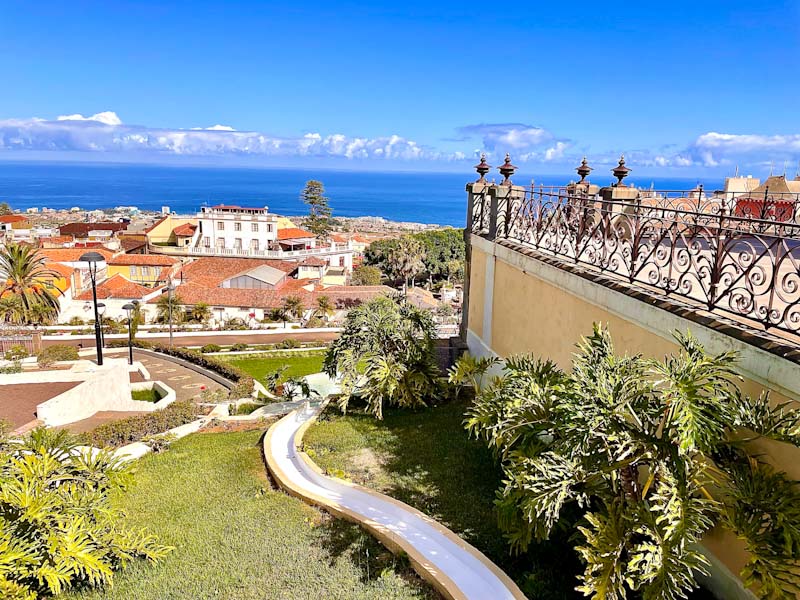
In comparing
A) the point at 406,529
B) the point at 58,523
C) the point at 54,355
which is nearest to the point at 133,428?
the point at 58,523

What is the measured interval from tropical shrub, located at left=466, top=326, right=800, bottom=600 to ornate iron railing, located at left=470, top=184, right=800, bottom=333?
2.78 feet

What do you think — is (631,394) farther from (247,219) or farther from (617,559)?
(247,219)

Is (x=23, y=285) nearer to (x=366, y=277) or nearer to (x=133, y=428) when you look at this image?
(x=133, y=428)

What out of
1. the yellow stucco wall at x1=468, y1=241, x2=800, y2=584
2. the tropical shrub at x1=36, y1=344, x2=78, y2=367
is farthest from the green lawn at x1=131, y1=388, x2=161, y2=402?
the yellow stucco wall at x1=468, y1=241, x2=800, y2=584

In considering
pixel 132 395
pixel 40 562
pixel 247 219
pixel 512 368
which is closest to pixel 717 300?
pixel 512 368

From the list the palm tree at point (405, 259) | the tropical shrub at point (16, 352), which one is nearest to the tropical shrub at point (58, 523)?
the tropical shrub at point (16, 352)

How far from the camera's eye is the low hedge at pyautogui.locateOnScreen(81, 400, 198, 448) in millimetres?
10891

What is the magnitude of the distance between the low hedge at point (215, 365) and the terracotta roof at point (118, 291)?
1128 cm

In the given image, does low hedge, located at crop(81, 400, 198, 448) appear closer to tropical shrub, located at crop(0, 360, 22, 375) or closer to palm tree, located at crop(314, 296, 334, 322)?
tropical shrub, located at crop(0, 360, 22, 375)

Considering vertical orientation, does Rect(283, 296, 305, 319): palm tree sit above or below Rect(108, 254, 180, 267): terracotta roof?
below

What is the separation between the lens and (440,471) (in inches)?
299

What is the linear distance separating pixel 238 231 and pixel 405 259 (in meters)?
19.6

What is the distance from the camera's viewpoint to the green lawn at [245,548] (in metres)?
5.30

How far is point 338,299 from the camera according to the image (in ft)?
139
